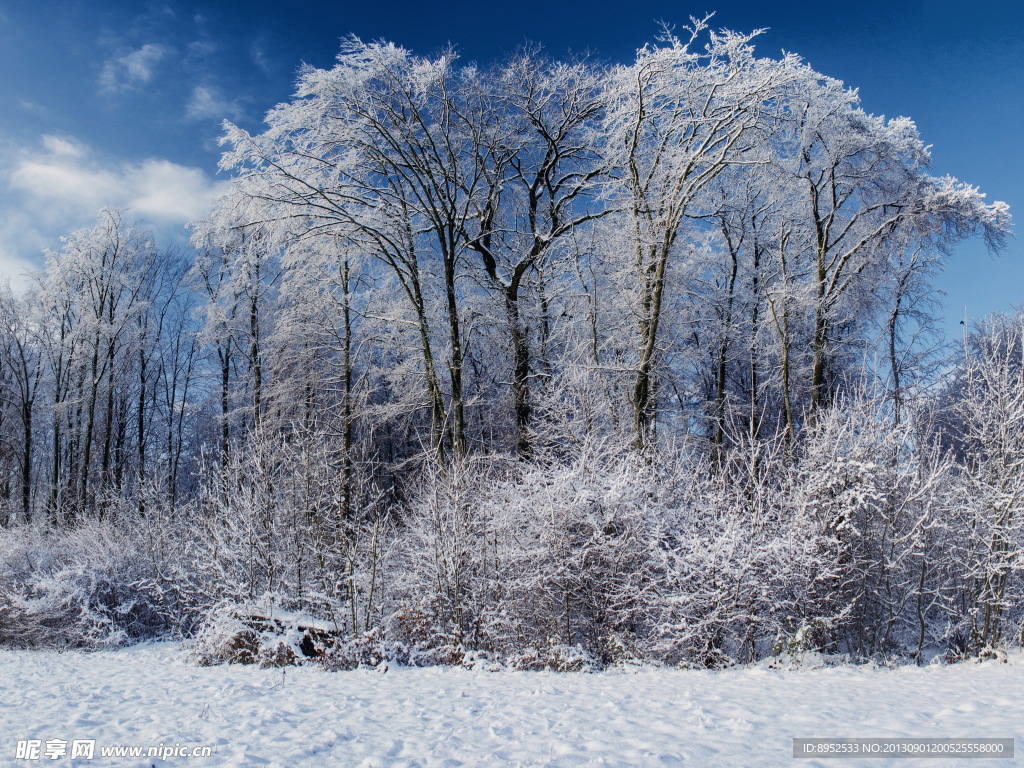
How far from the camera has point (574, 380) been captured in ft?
39.7

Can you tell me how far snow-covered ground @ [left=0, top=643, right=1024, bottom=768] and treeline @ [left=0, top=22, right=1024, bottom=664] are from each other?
1.53m

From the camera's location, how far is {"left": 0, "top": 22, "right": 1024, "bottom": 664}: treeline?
9531mm

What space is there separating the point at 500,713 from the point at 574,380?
7.04 m

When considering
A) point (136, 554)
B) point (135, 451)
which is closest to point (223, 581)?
point (136, 554)

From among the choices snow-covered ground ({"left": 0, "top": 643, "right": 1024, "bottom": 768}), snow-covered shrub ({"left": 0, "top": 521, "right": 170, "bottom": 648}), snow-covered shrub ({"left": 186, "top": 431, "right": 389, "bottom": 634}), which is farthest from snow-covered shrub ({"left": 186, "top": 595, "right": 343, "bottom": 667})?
snow-covered shrub ({"left": 0, "top": 521, "right": 170, "bottom": 648})

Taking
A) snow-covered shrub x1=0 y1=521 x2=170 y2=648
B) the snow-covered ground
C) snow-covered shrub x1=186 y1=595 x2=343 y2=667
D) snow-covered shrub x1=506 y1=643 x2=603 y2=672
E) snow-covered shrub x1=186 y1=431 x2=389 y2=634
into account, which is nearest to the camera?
the snow-covered ground

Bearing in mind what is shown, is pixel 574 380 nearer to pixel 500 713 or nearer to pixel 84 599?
pixel 500 713

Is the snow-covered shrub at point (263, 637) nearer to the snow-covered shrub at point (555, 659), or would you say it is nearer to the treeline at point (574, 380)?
the treeline at point (574, 380)

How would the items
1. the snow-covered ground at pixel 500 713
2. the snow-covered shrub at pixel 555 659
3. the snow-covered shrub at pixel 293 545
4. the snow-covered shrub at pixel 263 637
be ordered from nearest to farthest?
the snow-covered ground at pixel 500 713, the snow-covered shrub at pixel 555 659, the snow-covered shrub at pixel 263 637, the snow-covered shrub at pixel 293 545

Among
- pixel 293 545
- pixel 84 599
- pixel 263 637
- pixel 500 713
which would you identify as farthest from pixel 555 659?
pixel 84 599

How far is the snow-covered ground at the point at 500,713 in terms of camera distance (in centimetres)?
483

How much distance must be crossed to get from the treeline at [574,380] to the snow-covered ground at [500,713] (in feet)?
5.03

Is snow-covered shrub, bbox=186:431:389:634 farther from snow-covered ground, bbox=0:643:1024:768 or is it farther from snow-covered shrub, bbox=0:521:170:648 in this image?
snow-covered ground, bbox=0:643:1024:768

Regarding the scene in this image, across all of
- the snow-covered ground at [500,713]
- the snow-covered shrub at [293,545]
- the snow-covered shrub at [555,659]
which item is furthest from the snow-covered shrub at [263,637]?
the snow-covered shrub at [555,659]
